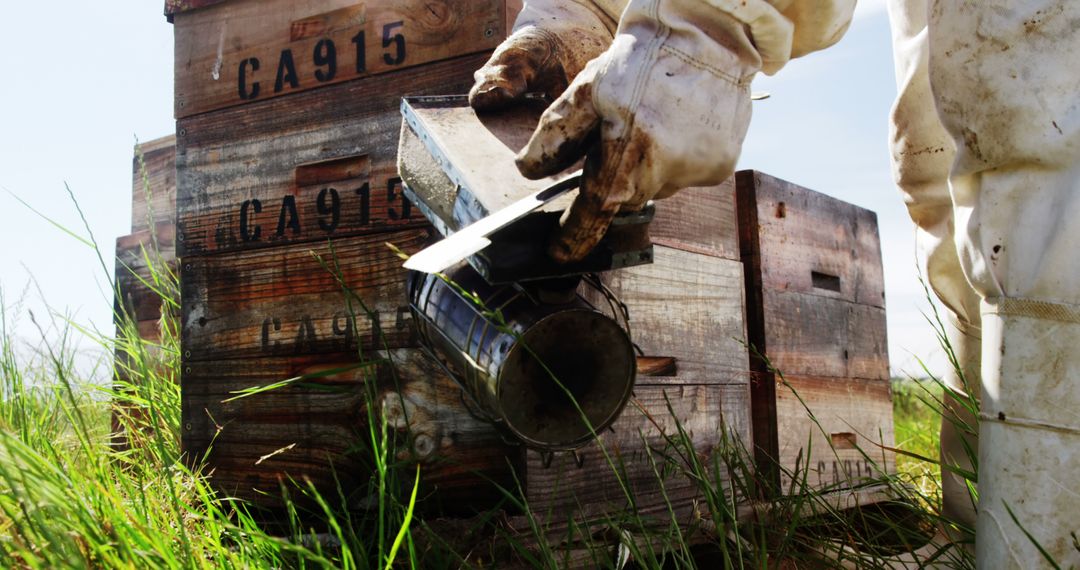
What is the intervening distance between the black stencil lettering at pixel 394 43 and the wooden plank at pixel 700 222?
0.66 metres

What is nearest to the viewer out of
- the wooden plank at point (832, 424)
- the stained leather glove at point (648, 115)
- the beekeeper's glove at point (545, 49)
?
the stained leather glove at point (648, 115)

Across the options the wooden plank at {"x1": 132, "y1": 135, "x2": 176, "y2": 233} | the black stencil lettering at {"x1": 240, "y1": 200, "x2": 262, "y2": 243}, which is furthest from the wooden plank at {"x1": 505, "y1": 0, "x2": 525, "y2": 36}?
the wooden plank at {"x1": 132, "y1": 135, "x2": 176, "y2": 233}

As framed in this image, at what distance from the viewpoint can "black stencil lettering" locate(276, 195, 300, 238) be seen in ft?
6.77

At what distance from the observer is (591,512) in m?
1.72

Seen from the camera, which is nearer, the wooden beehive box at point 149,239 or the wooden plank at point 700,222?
the wooden plank at point 700,222

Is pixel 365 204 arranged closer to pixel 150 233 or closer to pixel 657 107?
pixel 657 107

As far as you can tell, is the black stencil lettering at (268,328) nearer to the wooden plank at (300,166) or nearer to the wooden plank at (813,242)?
the wooden plank at (300,166)

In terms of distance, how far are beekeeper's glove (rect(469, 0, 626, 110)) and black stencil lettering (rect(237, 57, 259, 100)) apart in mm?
728

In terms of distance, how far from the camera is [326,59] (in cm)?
206

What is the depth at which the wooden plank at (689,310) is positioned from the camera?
6.28 feet

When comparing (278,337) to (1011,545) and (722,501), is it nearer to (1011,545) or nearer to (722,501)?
(722,501)

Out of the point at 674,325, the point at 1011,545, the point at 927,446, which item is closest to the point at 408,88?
the point at 674,325

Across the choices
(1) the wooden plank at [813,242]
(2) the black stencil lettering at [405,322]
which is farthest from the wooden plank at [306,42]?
(1) the wooden plank at [813,242]

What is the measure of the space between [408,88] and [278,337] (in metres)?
0.64
